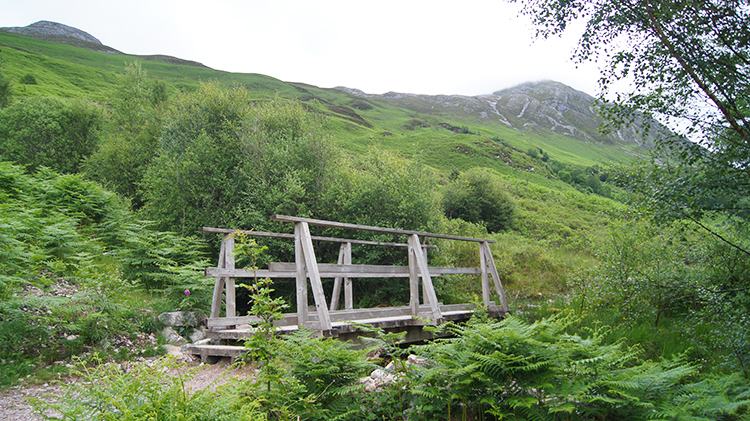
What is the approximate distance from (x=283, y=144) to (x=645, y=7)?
1036 centimetres

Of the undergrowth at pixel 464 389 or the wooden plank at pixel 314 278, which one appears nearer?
the undergrowth at pixel 464 389

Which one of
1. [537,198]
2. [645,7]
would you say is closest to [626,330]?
[645,7]

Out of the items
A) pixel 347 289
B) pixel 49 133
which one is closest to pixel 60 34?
pixel 49 133

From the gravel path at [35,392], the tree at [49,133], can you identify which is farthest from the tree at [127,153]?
the gravel path at [35,392]

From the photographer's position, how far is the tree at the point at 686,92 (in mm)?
5109

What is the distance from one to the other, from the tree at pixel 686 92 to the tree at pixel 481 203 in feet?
56.6

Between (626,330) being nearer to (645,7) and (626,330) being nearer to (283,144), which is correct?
(645,7)

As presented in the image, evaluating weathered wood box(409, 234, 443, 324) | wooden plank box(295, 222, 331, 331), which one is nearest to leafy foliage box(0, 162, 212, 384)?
wooden plank box(295, 222, 331, 331)

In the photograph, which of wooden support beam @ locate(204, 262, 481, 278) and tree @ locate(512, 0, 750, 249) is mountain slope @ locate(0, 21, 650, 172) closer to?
tree @ locate(512, 0, 750, 249)

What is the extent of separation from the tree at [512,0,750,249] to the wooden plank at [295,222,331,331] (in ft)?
16.4

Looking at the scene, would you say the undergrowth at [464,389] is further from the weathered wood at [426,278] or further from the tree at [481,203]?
the tree at [481,203]

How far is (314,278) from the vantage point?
5547 mm

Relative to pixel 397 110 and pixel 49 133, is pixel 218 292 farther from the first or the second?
pixel 397 110

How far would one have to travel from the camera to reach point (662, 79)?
6188 mm
